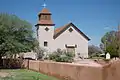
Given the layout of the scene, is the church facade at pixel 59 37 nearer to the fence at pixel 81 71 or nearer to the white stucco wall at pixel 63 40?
the white stucco wall at pixel 63 40

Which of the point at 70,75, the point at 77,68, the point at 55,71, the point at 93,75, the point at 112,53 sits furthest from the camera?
the point at 112,53

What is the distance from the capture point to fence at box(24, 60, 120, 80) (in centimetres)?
1196

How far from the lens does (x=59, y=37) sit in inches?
2820

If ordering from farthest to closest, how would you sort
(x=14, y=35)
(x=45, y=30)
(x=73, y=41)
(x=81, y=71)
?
(x=73, y=41), (x=45, y=30), (x=14, y=35), (x=81, y=71)

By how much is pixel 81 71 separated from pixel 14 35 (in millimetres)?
26002

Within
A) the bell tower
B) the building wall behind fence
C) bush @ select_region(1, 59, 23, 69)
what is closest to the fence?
the building wall behind fence

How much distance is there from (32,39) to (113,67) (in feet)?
111

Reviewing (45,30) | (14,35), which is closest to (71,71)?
(14,35)

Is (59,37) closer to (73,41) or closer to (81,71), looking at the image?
(73,41)

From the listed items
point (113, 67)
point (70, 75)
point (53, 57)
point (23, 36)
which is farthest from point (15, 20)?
point (113, 67)

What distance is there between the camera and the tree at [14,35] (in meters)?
41.5

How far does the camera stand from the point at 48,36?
7050 cm

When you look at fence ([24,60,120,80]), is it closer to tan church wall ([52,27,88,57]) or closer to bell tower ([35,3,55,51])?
bell tower ([35,3,55,51])

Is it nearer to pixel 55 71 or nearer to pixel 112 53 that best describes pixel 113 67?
pixel 55 71
